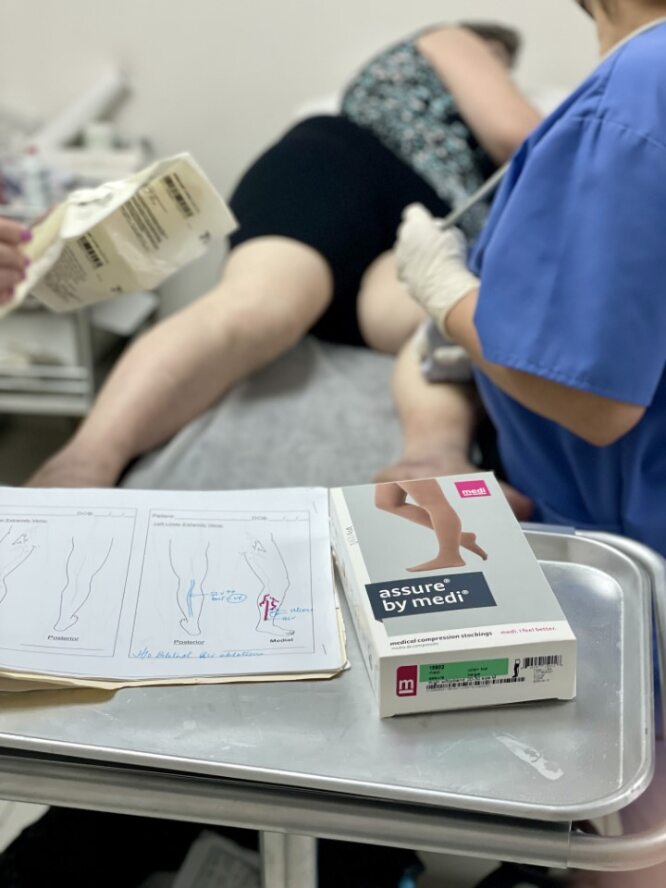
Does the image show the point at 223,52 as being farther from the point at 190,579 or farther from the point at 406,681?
the point at 406,681

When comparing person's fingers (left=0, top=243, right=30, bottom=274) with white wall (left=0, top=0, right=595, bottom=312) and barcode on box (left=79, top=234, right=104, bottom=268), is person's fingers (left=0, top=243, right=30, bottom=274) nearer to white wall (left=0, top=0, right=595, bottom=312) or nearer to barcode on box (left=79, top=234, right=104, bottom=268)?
barcode on box (left=79, top=234, right=104, bottom=268)

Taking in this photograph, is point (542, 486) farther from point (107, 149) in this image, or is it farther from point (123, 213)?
point (107, 149)

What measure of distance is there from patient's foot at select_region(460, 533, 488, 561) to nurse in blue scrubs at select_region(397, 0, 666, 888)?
0.59 feet

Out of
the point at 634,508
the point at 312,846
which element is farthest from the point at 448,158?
the point at 312,846

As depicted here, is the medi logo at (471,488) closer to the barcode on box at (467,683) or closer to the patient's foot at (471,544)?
the patient's foot at (471,544)

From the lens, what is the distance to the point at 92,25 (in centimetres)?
217

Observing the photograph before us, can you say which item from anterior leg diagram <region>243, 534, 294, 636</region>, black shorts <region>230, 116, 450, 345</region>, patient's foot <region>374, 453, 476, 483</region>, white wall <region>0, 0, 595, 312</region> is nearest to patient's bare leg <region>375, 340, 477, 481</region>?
patient's foot <region>374, 453, 476, 483</region>

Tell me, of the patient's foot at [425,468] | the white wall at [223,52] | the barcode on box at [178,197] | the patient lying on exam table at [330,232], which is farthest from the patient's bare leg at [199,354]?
the white wall at [223,52]

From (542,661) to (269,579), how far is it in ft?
0.68

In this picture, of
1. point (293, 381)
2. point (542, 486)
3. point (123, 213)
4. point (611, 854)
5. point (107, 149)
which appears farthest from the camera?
point (107, 149)

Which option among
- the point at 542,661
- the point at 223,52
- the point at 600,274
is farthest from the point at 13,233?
the point at 223,52

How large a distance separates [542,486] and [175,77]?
158cm

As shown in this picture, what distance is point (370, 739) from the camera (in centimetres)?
58

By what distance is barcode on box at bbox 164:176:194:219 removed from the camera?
866 mm
